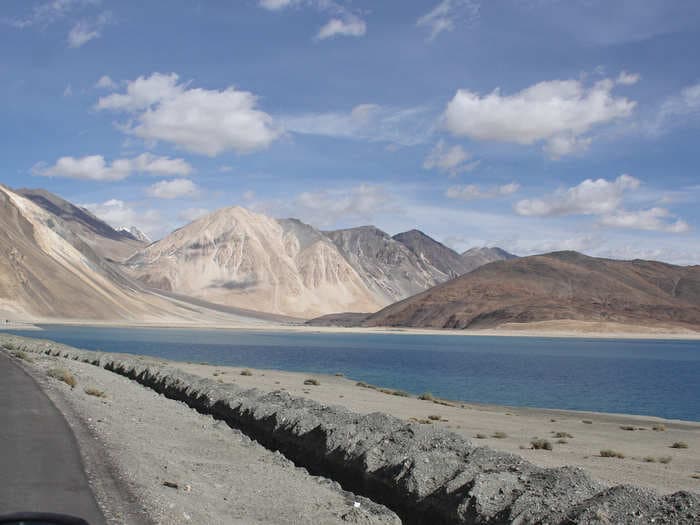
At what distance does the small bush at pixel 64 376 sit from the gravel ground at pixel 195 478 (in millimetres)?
4981

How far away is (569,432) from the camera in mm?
21422

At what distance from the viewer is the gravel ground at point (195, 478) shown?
945 cm

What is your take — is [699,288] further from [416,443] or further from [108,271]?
[416,443]

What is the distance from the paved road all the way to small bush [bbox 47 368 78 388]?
183 inches

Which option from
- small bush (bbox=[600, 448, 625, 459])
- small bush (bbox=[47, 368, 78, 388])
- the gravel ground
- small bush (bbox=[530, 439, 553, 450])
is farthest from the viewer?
small bush (bbox=[47, 368, 78, 388])

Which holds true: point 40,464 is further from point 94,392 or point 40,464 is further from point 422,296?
point 422,296

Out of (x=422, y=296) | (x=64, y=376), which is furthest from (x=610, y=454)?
(x=422, y=296)

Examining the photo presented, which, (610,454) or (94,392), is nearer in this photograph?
(610,454)

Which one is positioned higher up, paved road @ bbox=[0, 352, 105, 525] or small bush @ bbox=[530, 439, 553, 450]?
paved road @ bbox=[0, 352, 105, 525]

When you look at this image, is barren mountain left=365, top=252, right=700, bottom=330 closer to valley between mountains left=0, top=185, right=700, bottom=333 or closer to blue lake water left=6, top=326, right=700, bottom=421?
valley between mountains left=0, top=185, right=700, bottom=333

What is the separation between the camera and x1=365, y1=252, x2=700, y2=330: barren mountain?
15425cm

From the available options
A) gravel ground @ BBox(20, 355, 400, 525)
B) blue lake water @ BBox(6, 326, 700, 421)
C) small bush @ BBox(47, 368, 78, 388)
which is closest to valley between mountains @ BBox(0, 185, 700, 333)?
blue lake water @ BBox(6, 326, 700, 421)

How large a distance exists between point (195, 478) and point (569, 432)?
1331 centimetres

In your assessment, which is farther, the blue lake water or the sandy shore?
the blue lake water
